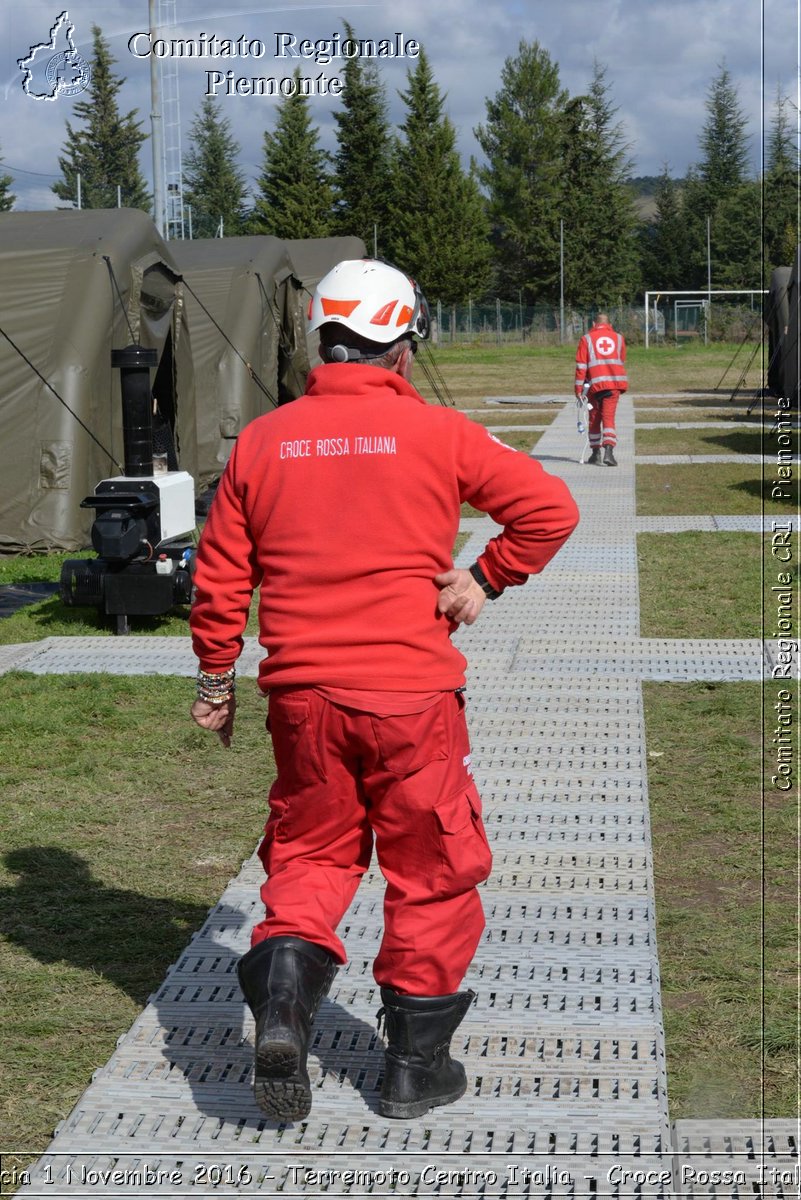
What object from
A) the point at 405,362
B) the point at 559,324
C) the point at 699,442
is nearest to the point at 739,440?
the point at 699,442

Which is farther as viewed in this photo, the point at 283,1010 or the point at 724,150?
the point at 724,150

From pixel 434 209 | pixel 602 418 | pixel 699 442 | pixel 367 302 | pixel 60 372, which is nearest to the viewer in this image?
pixel 367 302

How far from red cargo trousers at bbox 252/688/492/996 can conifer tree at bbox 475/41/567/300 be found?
72.8 metres

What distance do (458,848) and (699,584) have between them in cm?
768

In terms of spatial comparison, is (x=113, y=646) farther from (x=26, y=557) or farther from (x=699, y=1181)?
(x=699, y=1181)

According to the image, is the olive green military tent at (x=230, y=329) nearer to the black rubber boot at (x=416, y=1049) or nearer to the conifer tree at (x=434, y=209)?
the black rubber boot at (x=416, y=1049)

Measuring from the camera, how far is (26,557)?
1232 centimetres

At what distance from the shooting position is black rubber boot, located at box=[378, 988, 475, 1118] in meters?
3.33

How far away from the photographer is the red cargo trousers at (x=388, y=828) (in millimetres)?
3238

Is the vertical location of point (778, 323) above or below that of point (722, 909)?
above

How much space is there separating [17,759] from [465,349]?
54.1m

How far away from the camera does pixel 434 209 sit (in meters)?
60.1

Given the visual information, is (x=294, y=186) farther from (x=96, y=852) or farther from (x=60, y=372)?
(x=96, y=852)

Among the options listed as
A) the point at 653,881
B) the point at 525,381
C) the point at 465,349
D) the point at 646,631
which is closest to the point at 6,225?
the point at 646,631
